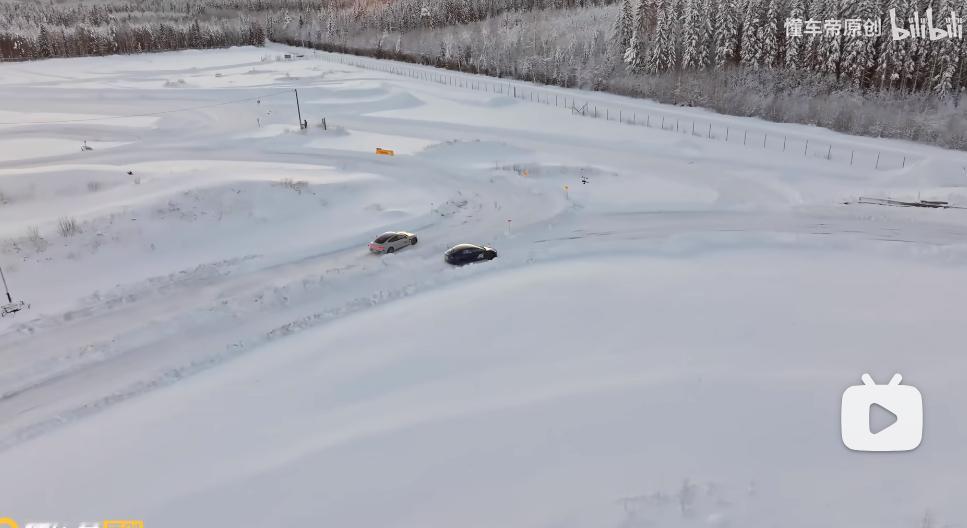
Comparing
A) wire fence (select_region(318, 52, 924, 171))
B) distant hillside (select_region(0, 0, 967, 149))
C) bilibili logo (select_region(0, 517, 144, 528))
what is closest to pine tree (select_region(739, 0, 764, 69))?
distant hillside (select_region(0, 0, 967, 149))

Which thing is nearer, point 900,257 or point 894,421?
point 894,421

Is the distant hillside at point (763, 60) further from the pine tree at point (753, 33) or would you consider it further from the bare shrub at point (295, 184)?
the bare shrub at point (295, 184)

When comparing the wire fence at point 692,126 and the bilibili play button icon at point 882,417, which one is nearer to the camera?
the bilibili play button icon at point 882,417

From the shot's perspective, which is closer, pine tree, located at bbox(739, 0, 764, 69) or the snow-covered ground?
the snow-covered ground

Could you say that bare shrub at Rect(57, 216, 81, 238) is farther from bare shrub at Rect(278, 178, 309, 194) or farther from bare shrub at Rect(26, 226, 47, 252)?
bare shrub at Rect(278, 178, 309, 194)

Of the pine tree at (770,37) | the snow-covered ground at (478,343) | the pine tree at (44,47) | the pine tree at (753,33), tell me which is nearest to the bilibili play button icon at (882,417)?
the snow-covered ground at (478,343)

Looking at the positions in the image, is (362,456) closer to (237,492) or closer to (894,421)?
(237,492)

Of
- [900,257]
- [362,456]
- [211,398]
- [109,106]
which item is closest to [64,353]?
[211,398]
